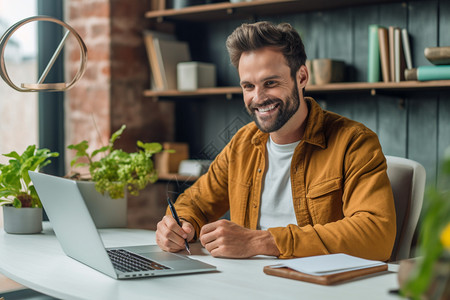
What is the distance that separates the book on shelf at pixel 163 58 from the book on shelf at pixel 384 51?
3.71 ft

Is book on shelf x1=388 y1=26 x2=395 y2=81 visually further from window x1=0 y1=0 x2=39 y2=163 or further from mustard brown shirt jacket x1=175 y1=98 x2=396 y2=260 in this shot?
window x1=0 y1=0 x2=39 y2=163

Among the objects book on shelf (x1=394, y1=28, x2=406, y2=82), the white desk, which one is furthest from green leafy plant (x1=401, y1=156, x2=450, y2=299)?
book on shelf (x1=394, y1=28, x2=406, y2=82)

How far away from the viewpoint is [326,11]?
111 inches

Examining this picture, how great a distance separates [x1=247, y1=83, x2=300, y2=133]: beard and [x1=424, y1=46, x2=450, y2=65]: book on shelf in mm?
777

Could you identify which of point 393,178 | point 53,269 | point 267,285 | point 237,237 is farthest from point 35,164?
point 393,178

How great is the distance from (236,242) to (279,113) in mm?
556

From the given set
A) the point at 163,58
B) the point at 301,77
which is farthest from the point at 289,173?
the point at 163,58

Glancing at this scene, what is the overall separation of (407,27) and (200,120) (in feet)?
4.10

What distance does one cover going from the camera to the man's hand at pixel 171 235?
1447 millimetres

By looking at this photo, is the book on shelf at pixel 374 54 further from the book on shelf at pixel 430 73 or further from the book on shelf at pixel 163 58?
the book on shelf at pixel 163 58

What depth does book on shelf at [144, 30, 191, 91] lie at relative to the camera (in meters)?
3.04

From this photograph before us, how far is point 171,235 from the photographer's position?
1.46 m

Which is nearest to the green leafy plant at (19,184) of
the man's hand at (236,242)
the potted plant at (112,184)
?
the potted plant at (112,184)

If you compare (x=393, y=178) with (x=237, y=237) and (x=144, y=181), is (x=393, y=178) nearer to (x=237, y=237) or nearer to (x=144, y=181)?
(x=237, y=237)
